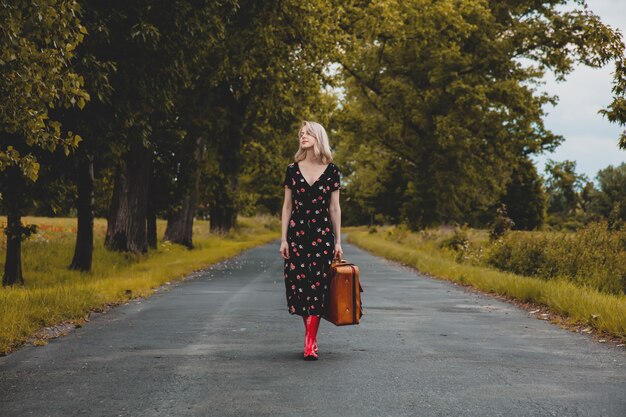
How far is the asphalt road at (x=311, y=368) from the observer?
5.02 m

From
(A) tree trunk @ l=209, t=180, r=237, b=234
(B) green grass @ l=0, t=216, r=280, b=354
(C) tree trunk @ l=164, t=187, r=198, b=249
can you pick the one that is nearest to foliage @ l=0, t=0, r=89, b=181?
(B) green grass @ l=0, t=216, r=280, b=354

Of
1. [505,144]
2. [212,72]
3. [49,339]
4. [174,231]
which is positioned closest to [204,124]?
[212,72]

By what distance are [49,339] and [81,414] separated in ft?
11.4

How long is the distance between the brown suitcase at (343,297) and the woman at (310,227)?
0.33ft

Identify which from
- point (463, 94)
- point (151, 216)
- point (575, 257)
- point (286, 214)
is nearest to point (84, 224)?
point (151, 216)

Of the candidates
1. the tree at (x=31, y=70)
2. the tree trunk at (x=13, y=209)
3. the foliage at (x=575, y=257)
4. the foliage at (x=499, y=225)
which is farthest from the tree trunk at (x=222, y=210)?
the tree at (x=31, y=70)

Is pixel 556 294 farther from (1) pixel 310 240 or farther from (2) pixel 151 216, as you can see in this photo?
(2) pixel 151 216

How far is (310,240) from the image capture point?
689 cm

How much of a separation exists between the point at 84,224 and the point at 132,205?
4243 millimetres

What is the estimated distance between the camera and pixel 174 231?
94.4 ft

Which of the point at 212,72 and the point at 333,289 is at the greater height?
the point at 212,72

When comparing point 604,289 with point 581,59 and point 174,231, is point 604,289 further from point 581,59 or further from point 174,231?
point 581,59

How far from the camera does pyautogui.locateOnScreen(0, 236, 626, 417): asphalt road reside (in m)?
5.02

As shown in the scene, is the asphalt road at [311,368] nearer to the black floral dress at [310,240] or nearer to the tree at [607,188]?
the black floral dress at [310,240]
